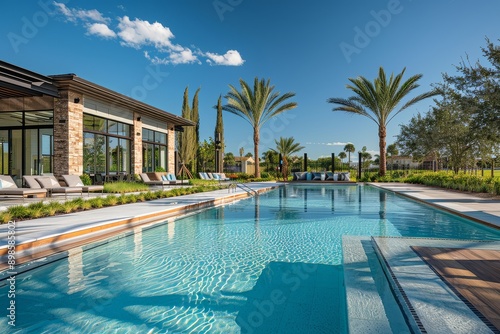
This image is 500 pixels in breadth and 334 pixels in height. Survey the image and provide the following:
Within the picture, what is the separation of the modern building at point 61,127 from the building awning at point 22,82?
35 millimetres

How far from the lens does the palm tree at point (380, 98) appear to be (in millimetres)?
20141

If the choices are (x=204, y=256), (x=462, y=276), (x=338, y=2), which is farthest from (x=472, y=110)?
(x=204, y=256)

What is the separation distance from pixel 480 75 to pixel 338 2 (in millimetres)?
7233

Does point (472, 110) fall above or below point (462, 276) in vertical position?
above

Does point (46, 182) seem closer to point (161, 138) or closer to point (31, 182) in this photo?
point (31, 182)

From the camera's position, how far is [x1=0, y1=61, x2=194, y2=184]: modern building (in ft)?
39.3

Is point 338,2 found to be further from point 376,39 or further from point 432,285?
point 432,285

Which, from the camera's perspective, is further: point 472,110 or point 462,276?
point 472,110

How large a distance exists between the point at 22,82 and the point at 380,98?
1927 cm

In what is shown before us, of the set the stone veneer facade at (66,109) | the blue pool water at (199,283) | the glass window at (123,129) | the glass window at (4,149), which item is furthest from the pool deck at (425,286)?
the glass window at (4,149)

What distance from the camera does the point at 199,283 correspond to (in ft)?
11.4

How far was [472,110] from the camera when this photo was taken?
441 inches

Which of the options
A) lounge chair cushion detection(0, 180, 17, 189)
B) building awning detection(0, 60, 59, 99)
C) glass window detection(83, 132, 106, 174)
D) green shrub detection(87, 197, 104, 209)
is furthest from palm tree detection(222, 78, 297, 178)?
green shrub detection(87, 197, 104, 209)

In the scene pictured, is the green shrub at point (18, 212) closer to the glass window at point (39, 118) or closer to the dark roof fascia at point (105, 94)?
the dark roof fascia at point (105, 94)
